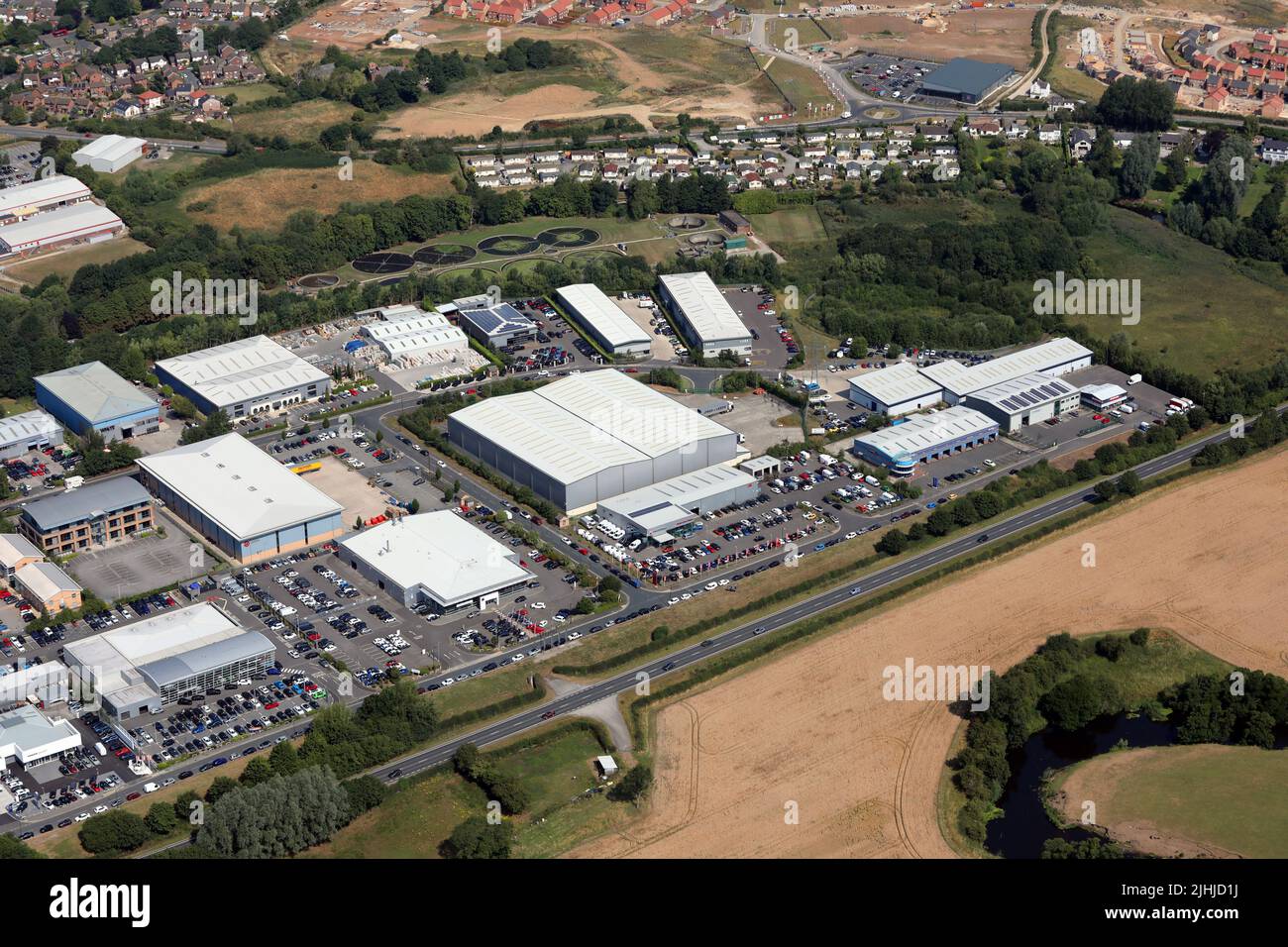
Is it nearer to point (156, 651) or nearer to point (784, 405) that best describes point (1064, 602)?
point (784, 405)

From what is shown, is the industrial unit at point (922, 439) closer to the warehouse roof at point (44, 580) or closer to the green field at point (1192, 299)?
the green field at point (1192, 299)

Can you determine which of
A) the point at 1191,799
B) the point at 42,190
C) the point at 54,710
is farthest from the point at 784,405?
the point at 42,190

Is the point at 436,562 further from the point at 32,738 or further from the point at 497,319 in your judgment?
the point at 497,319

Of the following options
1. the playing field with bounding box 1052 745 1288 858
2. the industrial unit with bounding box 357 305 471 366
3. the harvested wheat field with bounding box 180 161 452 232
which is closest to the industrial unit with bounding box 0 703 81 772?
the industrial unit with bounding box 357 305 471 366

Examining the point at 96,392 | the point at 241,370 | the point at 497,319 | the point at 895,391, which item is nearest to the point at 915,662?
the point at 895,391

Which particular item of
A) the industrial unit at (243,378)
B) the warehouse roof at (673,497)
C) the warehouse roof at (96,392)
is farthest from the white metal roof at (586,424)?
the warehouse roof at (96,392)
